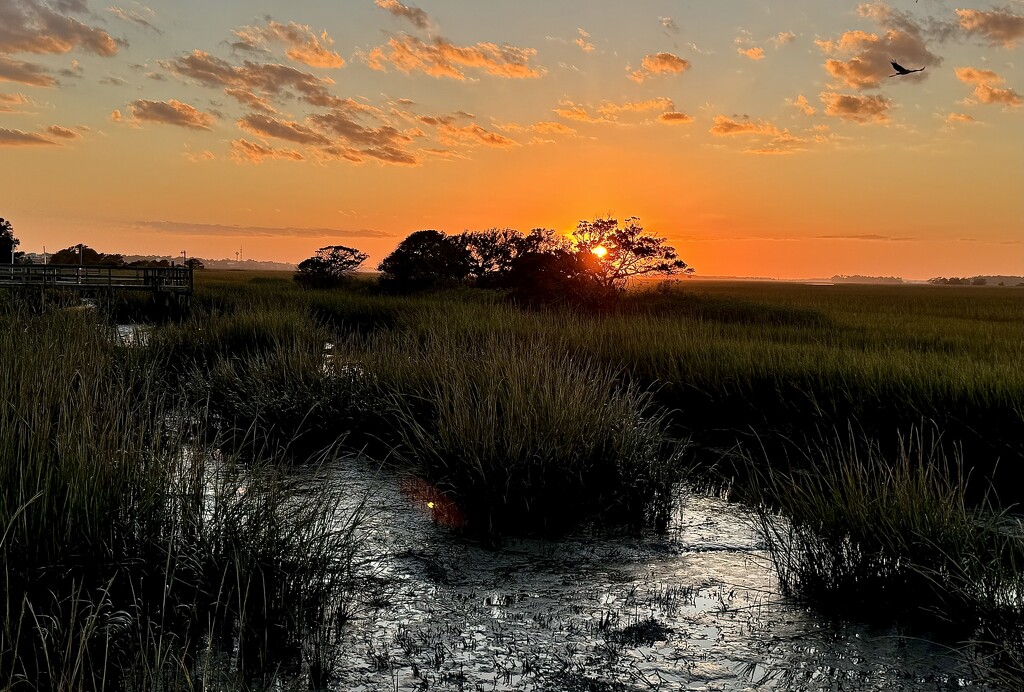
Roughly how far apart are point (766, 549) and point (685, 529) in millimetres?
766

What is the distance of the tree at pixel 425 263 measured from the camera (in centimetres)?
3488

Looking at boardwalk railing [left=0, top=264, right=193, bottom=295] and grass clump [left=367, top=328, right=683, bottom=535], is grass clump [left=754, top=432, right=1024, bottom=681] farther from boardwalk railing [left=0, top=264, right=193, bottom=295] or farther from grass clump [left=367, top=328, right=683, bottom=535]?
boardwalk railing [left=0, top=264, right=193, bottom=295]

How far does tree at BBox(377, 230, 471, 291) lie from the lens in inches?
1373

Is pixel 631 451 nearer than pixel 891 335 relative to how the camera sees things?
Yes

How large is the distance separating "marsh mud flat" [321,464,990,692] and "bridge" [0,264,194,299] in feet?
87.2

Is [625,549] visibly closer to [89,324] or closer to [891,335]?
[89,324]

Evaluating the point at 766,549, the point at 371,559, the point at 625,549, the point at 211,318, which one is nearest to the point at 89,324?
the point at 211,318

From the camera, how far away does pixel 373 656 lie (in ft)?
13.3

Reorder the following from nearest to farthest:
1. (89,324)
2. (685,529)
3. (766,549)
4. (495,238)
→ 1. (766,549)
2. (685,529)
3. (89,324)
4. (495,238)

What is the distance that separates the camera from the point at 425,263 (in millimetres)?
35688

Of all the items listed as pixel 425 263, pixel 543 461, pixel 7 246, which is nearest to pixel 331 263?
pixel 425 263

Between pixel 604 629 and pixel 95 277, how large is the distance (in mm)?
31424

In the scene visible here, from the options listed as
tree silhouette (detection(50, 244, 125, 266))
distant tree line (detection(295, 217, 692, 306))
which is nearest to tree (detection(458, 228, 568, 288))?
distant tree line (detection(295, 217, 692, 306))

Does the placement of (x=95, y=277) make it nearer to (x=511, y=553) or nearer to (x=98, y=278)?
(x=98, y=278)
